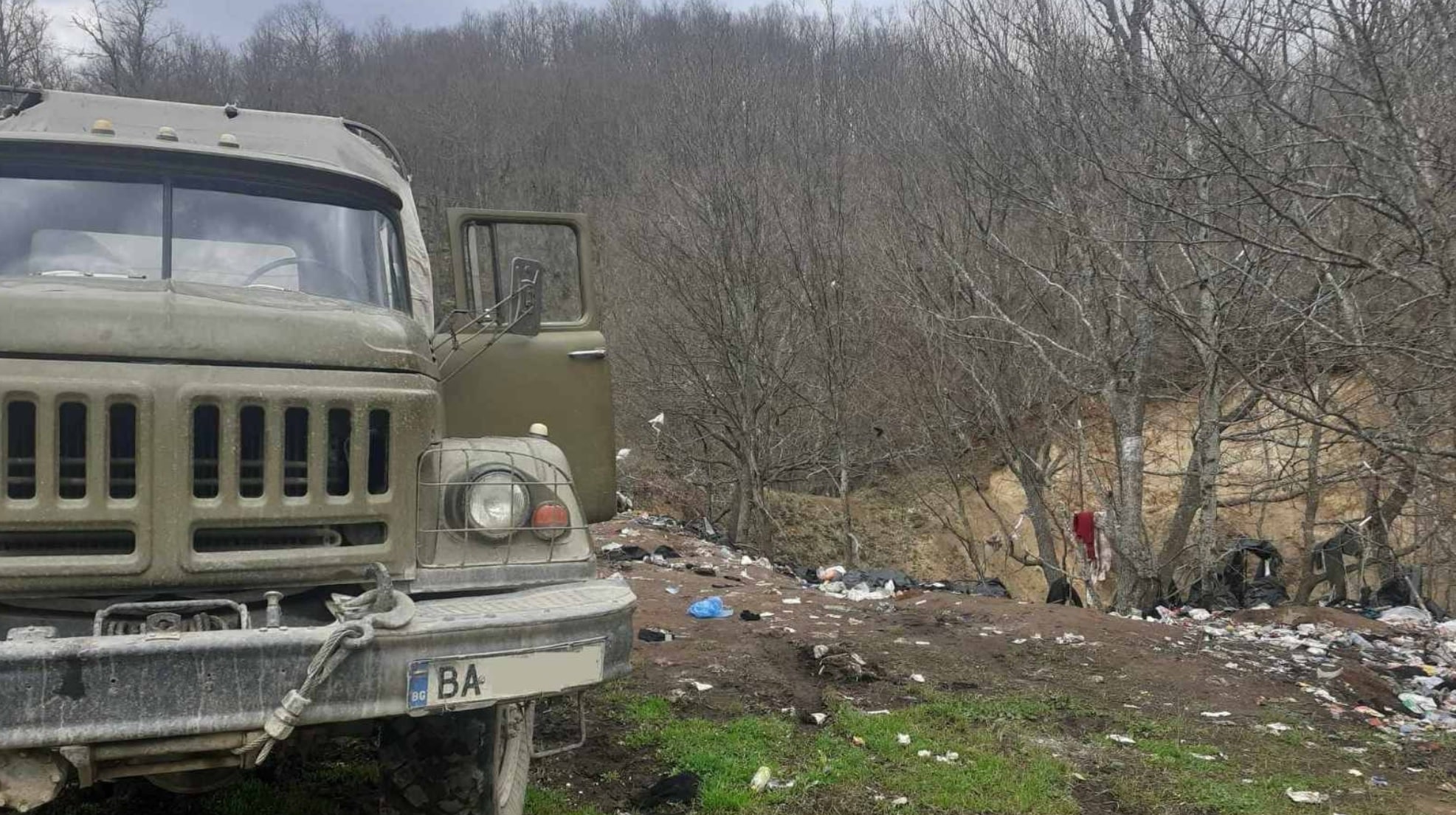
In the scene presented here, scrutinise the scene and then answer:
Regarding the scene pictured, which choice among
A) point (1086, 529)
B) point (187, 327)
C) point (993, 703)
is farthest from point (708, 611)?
point (1086, 529)

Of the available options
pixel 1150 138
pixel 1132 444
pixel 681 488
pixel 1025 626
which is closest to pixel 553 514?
pixel 1025 626

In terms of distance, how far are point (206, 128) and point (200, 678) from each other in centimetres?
277

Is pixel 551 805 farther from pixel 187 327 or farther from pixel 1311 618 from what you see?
pixel 1311 618

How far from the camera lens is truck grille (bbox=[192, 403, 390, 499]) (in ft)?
9.53

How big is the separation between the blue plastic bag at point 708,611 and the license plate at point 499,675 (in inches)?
186

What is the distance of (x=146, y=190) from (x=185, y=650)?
6.58 feet

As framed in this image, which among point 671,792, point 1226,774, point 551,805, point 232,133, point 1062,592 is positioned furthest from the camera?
point 1062,592

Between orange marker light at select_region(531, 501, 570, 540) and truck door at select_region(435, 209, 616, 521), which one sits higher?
truck door at select_region(435, 209, 616, 521)

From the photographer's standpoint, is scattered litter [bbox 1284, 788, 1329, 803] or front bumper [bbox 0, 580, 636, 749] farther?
scattered litter [bbox 1284, 788, 1329, 803]

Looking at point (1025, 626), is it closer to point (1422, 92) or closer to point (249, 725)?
point (1422, 92)

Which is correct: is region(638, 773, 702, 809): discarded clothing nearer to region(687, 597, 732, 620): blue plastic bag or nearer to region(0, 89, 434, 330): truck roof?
region(0, 89, 434, 330): truck roof

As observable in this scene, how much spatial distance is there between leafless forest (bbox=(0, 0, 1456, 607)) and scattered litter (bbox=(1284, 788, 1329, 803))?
1782 millimetres

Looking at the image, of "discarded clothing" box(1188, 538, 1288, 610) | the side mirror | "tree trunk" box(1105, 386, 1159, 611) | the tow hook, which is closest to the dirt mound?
"tree trunk" box(1105, 386, 1159, 611)

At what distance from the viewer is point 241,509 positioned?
2.91 meters
